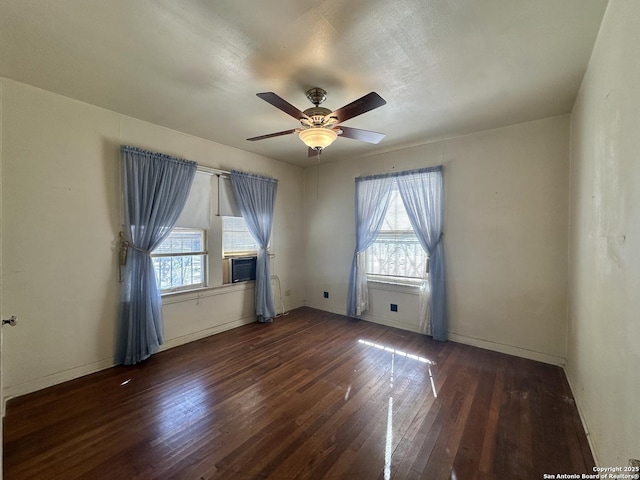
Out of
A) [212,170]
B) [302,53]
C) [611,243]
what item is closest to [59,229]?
[212,170]

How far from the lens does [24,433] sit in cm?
183

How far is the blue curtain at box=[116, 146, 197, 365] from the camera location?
2770 millimetres

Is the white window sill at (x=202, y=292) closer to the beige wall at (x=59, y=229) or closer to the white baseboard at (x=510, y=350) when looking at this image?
the beige wall at (x=59, y=229)

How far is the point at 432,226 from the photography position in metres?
3.48

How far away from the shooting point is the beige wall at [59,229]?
7.27ft

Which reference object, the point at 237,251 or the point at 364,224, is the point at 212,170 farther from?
the point at 364,224

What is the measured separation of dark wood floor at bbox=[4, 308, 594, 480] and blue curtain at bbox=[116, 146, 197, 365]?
27cm

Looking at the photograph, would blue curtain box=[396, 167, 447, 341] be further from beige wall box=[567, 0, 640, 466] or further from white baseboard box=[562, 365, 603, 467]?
beige wall box=[567, 0, 640, 466]

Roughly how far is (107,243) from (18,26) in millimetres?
1815

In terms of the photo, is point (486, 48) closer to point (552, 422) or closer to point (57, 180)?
point (552, 422)

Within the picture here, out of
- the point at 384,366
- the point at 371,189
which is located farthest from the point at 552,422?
the point at 371,189

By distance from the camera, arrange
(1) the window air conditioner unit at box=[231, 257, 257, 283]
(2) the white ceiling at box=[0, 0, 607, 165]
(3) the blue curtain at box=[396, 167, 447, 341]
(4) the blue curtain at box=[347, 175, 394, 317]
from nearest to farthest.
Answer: (2) the white ceiling at box=[0, 0, 607, 165], (3) the blue curtain at box=[396, 167, 447, 341], (1) the window air conditioner unit at box=[231, 257, 257, 283], (4) the blue curtain at box=[347, 175, 394, 317]

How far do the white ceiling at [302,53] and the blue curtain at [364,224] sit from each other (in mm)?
1355

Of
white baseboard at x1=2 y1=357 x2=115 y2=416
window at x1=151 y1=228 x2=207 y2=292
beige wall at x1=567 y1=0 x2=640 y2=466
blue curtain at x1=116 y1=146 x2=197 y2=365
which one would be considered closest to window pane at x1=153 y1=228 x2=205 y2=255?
window at x1=151 y1=228 x2=207 y2=292
